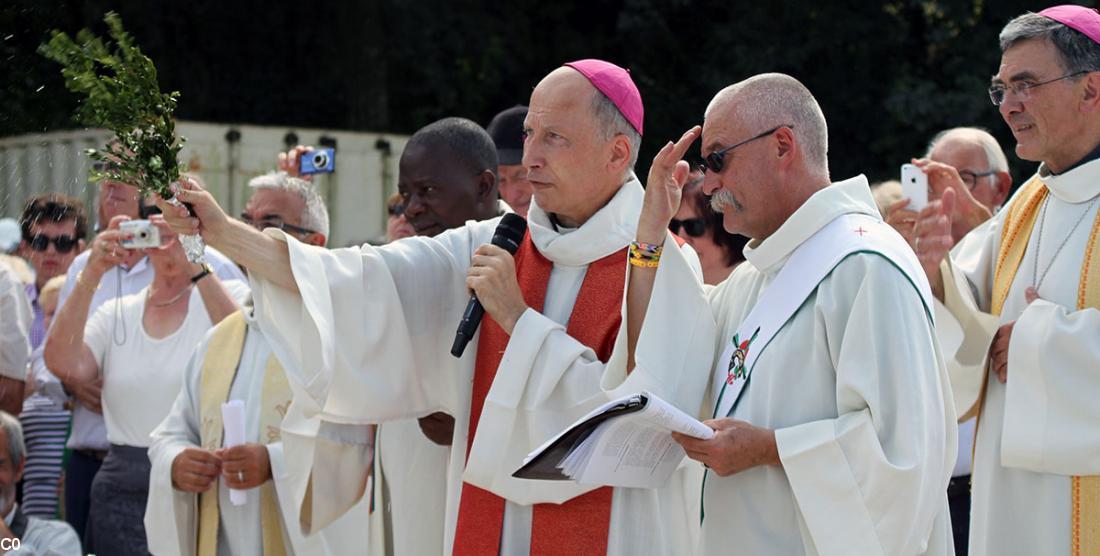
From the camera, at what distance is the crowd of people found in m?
3.54

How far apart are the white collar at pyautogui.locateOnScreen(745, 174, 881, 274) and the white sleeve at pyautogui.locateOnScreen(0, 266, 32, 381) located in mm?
3928

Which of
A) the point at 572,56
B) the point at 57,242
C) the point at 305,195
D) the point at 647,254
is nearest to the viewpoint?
the point at 647,254

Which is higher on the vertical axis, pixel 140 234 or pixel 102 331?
pixel 140 234

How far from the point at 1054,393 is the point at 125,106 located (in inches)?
109

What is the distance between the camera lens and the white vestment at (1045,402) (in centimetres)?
414

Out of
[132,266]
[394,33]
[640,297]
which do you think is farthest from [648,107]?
[640,297]

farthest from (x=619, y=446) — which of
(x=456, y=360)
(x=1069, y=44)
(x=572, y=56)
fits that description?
(x=572, y=56)

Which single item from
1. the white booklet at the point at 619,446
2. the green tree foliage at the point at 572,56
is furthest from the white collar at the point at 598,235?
the green tree foliage at the point at 572,56

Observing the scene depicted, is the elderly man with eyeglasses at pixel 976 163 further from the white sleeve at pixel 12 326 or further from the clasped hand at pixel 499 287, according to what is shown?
the white sleeve at pixel 12 326

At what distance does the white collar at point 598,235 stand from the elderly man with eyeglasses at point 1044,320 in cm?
94

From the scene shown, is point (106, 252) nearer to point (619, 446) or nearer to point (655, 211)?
point (655, 211)

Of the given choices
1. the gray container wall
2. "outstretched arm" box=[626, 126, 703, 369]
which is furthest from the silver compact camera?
the gray container wall

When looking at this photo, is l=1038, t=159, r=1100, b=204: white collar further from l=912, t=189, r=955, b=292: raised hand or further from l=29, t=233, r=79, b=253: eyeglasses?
A: l=29, t=233, r=79, b=253: eyeglasses

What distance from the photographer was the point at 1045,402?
4.20 meters
